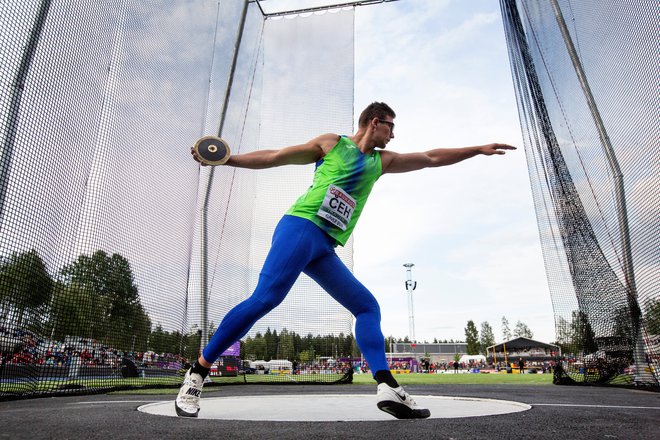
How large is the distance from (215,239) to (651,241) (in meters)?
6.02

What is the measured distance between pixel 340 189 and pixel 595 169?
4177 millimetres

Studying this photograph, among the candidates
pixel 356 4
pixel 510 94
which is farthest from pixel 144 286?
pixel 356 4

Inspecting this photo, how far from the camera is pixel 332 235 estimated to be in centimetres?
243

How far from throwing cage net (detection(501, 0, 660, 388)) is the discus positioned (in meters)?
3.32

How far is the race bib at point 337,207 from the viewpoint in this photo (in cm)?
237

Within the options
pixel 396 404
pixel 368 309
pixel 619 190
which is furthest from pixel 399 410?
pixel 619 190

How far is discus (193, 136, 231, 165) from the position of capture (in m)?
2.49

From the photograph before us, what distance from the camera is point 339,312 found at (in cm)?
831

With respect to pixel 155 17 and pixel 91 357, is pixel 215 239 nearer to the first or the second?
pixel 91 357

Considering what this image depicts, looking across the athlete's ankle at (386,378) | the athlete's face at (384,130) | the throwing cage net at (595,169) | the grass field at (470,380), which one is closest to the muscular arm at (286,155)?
the athlete's face at (384,130)

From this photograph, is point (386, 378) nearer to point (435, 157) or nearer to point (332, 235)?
point (332, 235)

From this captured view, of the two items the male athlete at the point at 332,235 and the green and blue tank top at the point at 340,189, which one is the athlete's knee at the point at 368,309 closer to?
the male athlete at the point at 332,235

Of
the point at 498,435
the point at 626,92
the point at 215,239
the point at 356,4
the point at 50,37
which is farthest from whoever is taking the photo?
the point at 356,4

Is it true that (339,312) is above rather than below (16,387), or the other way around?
above
